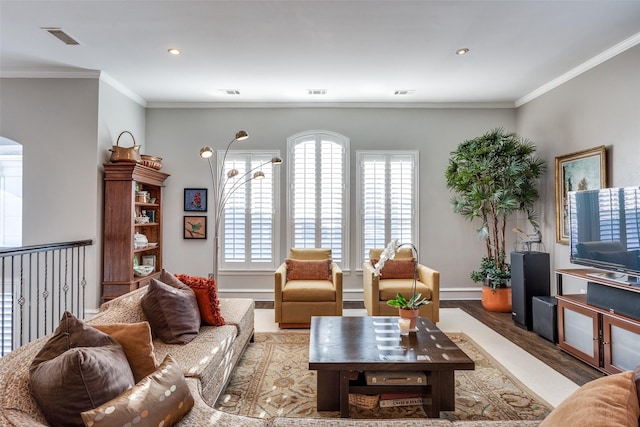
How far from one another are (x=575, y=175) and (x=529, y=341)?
2.09 meters

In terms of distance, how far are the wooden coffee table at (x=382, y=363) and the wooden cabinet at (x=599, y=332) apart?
147 centimetres

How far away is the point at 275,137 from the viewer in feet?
17.8

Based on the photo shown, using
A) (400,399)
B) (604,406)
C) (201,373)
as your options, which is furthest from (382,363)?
(604,406)

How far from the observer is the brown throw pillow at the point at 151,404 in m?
1.18

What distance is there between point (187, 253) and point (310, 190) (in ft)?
7.21

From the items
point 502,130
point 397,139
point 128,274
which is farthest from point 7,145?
point 502,130

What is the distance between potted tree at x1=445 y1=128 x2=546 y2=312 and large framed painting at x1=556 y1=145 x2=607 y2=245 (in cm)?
29

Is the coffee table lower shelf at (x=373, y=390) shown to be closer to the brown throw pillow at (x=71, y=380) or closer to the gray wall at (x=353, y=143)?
the brown throw pillow at (x=71, y=380)

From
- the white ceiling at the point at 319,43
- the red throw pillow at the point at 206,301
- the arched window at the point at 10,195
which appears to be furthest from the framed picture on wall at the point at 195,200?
the red throw pillow at the point at 206,301

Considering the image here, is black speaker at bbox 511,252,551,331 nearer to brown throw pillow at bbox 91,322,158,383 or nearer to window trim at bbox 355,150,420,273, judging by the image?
window trim at bbox 355,150,420,273

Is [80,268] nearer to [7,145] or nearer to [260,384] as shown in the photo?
[7,145]

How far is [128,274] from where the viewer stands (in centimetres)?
427

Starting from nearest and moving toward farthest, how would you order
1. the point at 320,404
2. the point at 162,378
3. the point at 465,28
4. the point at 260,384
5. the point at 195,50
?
1. the point at 162,378
2. the point at 320,404
3. the point at 260,384
4. the point at 465,28
5. the point at 195,50

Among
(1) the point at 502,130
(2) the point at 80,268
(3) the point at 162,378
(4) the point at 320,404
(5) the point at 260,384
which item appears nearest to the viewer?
(3) the point at 162,378
